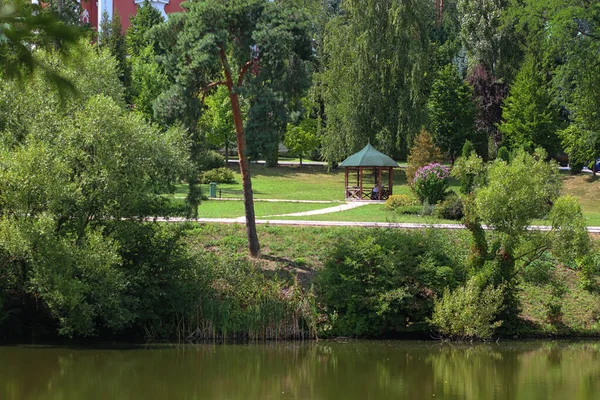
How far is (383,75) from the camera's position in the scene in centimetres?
4906

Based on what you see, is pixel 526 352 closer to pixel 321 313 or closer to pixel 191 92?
pixel 321 313

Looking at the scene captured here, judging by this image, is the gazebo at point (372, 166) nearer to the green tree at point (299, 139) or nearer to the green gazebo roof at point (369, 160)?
the green gazebo roof at point (369, 160)

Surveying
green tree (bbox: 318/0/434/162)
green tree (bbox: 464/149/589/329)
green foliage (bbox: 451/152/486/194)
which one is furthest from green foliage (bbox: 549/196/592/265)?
green tree (bbox: 318/0/434/162)

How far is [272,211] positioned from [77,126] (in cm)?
1386

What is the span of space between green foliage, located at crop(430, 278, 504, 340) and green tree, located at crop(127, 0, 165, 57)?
173 ft

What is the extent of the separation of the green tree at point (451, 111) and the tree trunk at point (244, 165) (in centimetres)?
3135

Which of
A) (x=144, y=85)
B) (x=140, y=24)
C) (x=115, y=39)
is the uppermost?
(x=140, y=24)

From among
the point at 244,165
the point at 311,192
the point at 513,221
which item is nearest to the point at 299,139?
the point at 311,192

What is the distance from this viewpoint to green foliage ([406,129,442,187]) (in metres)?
42.8

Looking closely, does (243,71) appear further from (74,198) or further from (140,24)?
(140,24)

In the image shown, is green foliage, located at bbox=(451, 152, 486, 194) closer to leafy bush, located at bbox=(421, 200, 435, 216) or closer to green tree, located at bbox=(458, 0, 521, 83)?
leafy bush, located at bbox=(421, 200, 435, 216)

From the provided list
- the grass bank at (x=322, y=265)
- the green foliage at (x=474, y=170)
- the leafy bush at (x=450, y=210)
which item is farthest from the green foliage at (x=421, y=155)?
the green foliage at (x=474, y=170)

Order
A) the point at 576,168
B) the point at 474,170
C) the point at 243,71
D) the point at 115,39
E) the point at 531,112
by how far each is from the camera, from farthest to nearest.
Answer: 1. the point at 115,39
2. the point at 576,168
3. the point at 531,112
4. the point at 243,71
5. the point at 474,170

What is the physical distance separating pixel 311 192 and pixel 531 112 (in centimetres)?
1611
